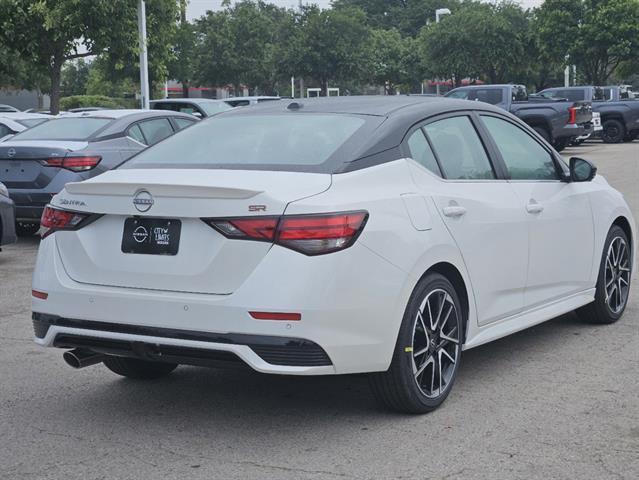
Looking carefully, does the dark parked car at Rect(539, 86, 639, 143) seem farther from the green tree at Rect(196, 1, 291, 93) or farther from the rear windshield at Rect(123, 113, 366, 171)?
the green tree at Rect(196, 1, 291, 93)

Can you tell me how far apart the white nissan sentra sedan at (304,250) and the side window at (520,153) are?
0.14m

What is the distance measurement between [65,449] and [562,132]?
2363 cm

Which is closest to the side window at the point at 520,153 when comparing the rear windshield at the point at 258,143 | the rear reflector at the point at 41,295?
the rear windshield at the point at 258,143

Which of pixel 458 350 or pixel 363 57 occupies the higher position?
pixel 363 57

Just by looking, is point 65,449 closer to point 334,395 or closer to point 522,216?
point 334,395

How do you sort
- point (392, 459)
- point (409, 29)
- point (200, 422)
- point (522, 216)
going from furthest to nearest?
point (409, 29) → point (522, 216) → point (200, 422) → point (392, 459)

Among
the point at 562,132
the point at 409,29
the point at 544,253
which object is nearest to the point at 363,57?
the point at 562,132

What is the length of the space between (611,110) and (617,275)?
26.9 m

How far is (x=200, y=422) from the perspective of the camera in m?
5.22

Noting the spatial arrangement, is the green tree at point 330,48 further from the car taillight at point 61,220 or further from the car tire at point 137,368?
the car taillight at point 61,220

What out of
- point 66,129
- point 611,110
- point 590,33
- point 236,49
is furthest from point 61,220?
point 236,49

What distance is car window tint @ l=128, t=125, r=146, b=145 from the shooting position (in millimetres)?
13039

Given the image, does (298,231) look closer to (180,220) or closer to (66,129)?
(180,220)

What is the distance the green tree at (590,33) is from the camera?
152 feet
